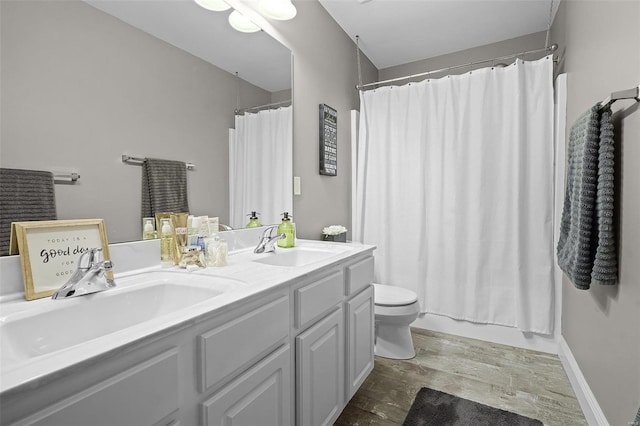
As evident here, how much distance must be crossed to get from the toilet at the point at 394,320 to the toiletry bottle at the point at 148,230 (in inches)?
54.4

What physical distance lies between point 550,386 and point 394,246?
4.42 ft

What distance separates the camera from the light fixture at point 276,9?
Result: 1.66m

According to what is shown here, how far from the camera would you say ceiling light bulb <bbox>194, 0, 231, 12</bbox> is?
144cm

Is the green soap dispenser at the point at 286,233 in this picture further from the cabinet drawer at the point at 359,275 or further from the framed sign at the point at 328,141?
the framed sign at the point at 328,141

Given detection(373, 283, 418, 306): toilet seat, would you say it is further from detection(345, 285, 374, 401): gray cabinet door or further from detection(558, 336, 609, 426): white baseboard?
detection(558, 336, 609, 426): white baseboard

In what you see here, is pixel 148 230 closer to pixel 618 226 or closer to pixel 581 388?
pixel 618 226

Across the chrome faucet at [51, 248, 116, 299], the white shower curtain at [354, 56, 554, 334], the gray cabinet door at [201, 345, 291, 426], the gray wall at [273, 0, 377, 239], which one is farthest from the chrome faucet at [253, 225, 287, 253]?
the white shower curtain at [354, 56, 554, 334]

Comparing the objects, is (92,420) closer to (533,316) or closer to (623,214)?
(623,214)

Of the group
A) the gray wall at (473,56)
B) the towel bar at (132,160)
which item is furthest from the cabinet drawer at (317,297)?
the gray wall at (473,56)

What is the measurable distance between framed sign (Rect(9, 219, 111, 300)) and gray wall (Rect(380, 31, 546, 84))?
303 centimetres

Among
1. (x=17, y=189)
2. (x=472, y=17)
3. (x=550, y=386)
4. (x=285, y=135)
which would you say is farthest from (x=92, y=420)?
(x=472, y=17)

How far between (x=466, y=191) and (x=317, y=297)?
175 cm

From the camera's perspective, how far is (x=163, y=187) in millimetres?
1271

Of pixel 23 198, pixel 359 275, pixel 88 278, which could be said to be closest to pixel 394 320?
pixel 359 275
